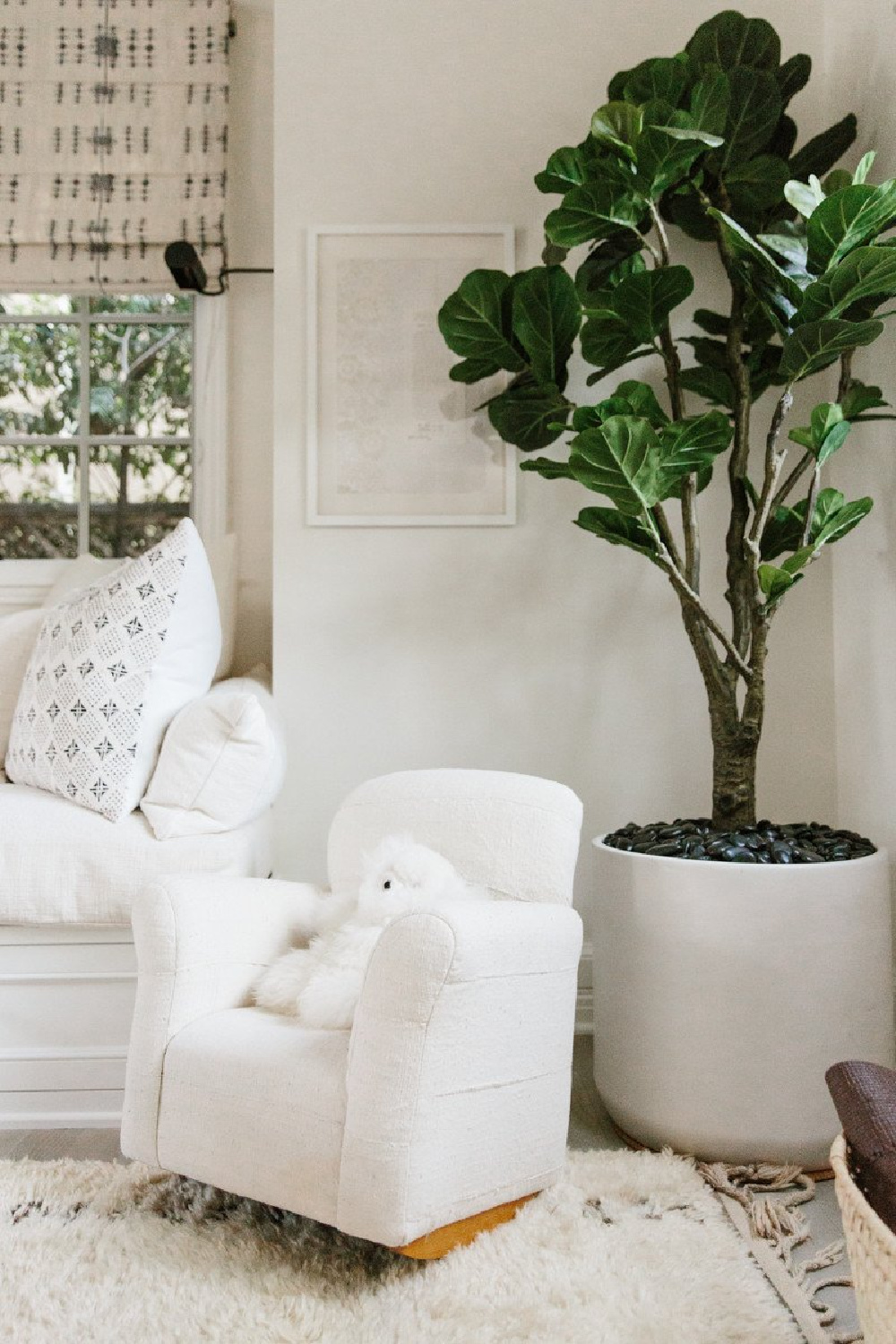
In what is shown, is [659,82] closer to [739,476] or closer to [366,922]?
[739,476]

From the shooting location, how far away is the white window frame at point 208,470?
2.75 metres

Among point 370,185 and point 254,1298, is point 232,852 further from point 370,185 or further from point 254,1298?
point 370,185

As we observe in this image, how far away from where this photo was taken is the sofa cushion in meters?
1.80

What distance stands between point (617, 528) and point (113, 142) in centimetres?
181

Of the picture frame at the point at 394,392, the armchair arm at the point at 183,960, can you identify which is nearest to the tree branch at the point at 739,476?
A: the picture frame at the point at 394,392

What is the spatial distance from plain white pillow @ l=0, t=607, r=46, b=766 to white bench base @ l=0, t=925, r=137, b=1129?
50cm

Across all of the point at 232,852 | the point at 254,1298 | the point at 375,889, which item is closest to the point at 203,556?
the point at 232,852

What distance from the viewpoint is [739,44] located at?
1947 millimetres

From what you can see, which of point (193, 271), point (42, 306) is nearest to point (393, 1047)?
point (193, 271)

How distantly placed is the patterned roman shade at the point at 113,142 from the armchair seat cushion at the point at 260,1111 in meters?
2.05

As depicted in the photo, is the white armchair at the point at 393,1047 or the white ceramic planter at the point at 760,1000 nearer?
the white armchair at the point at 393,1047

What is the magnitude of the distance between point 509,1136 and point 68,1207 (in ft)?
2.14

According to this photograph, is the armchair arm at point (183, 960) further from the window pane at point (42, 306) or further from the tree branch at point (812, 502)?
the window pane at point (42, 306)

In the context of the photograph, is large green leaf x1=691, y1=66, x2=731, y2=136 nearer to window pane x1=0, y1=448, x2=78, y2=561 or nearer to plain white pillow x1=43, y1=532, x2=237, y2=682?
plain white pillow x1=43, y1=532, x2=237, y2=682
